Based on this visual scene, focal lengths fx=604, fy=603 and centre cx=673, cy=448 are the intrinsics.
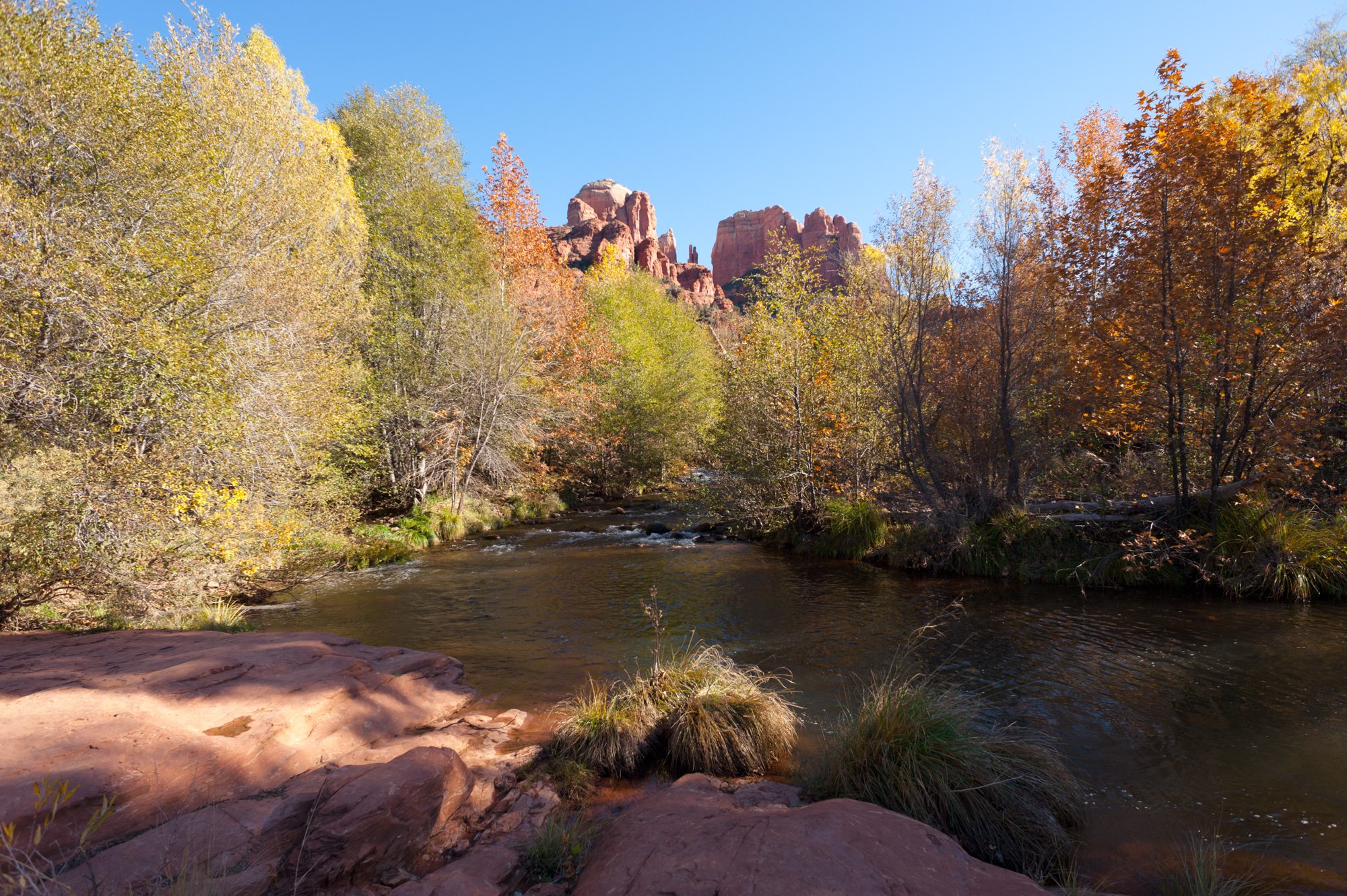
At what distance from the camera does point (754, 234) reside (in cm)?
11356

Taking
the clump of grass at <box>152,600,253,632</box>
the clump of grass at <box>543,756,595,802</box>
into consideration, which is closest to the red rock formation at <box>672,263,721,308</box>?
the clump of grass at <box>152,600,253,632</box>

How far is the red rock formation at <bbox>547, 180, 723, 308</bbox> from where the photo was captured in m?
93.4

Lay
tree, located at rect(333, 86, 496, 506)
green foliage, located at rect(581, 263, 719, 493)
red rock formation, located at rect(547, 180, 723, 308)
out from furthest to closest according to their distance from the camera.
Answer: red rock formation, located at rect(547, 180, 723, 308) → green foliage, located at rect(581, 263, 719, 493) → tree, located at rect(333, 86, 496, 506)

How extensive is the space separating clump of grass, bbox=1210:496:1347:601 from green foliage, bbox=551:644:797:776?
8539mm

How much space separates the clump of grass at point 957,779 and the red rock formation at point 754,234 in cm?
10407

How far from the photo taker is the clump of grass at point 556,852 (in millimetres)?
3477

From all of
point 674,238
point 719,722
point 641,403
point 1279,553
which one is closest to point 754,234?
point 674,238

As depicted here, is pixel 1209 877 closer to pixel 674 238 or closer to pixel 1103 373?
pixel 1103 373

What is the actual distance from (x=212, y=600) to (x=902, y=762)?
1038cm

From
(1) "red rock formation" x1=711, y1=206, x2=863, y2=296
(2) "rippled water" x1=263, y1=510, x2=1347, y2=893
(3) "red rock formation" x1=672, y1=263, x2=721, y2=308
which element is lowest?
(2) "rippled water" x1=263, y1=510, x2=1347, y2=893

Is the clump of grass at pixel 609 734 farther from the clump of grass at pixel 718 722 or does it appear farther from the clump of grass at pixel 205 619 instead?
the clump of grass at pixel 205 619

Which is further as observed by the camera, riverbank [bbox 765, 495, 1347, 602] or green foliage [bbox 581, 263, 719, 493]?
green foliage [bbox 581, 263, 719, 493]

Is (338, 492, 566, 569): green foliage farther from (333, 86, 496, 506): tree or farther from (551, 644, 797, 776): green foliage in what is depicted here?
(551, 644, 797, 776): green foliage

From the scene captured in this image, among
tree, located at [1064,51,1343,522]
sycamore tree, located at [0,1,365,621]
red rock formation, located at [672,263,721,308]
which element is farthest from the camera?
red rock formation, located at [672,263,721,308]
